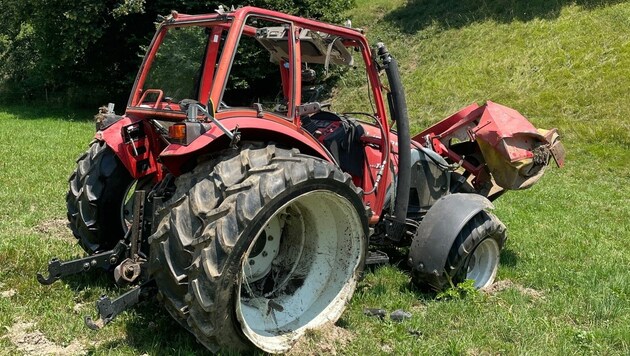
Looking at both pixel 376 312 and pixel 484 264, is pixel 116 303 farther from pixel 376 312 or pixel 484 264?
pixel 484 264

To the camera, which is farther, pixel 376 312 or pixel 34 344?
pixel 376 312

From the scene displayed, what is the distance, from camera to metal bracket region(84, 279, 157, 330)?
315 cm

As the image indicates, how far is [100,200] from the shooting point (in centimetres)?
443

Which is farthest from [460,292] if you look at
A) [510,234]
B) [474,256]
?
[510,234]

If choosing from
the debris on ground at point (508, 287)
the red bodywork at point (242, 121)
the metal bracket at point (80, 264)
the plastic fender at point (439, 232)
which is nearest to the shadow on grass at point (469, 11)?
the red bodywork at point (242, 121)

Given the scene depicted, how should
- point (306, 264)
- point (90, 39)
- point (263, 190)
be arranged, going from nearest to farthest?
point (263, 190)
point (306, 264)
point (90, 39)

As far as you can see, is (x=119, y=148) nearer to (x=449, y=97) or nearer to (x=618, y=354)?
(x=618, y=354)

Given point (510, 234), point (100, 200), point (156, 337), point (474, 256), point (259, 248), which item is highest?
point (100, 200)

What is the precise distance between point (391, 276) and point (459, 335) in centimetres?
115

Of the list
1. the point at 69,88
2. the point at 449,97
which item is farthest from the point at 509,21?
the point at 69,88

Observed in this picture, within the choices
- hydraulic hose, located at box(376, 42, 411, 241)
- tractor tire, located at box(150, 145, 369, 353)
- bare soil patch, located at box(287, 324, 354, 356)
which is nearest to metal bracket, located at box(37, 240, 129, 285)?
tractor tire, located at box(150, 145, 369, 353)

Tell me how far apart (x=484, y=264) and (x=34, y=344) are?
3.61 m

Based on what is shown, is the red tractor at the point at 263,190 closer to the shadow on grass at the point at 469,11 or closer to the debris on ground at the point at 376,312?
the debris on ground at the point at 376,312

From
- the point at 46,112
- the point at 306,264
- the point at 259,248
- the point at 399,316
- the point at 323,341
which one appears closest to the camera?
the point at 323,341
